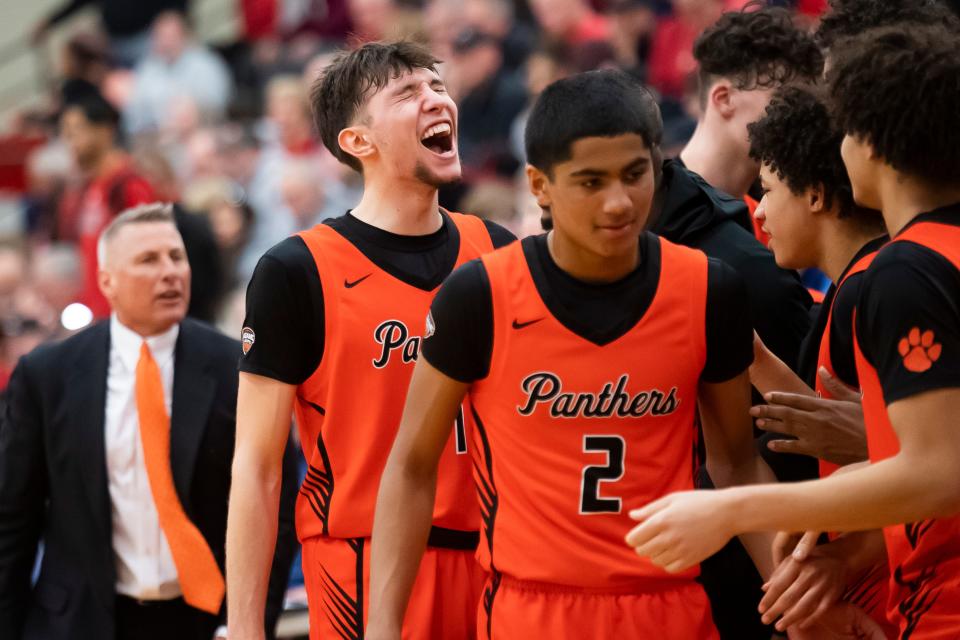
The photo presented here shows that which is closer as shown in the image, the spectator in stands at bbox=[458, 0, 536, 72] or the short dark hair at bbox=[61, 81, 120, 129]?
the spectator in stands at bbox=[458, 0, 536, 72]

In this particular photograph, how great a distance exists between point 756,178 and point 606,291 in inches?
80.1

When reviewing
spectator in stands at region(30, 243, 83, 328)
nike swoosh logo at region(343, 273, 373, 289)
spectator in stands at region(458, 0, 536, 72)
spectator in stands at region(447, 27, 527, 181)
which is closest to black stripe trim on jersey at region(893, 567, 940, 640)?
nike swoosh logo at region(343, 273, 373, 289)

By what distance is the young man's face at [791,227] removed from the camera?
13.1 ft

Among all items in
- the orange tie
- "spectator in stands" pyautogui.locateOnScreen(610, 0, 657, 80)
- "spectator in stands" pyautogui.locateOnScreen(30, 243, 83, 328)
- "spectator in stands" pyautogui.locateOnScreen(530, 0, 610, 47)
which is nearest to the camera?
the orange tie

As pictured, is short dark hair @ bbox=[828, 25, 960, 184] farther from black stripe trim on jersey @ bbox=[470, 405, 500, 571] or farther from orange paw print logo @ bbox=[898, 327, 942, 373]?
black stripe trim on jersey @ bbox=[470, 405, 500, 571]

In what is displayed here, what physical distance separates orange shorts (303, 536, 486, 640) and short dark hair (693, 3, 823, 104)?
80.2 inches

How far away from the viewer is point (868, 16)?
187 inches

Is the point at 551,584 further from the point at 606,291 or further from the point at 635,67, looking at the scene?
the point at 635,67

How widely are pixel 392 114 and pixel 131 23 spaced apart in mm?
11781

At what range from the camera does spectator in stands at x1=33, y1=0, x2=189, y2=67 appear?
15.3m

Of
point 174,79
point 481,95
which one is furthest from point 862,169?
point 174,79

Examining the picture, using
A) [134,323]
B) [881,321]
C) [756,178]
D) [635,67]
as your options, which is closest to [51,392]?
[134,323]

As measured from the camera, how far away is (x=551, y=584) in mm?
3408

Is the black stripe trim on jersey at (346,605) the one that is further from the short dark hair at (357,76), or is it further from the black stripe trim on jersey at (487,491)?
the short dark hair at (357,76)
